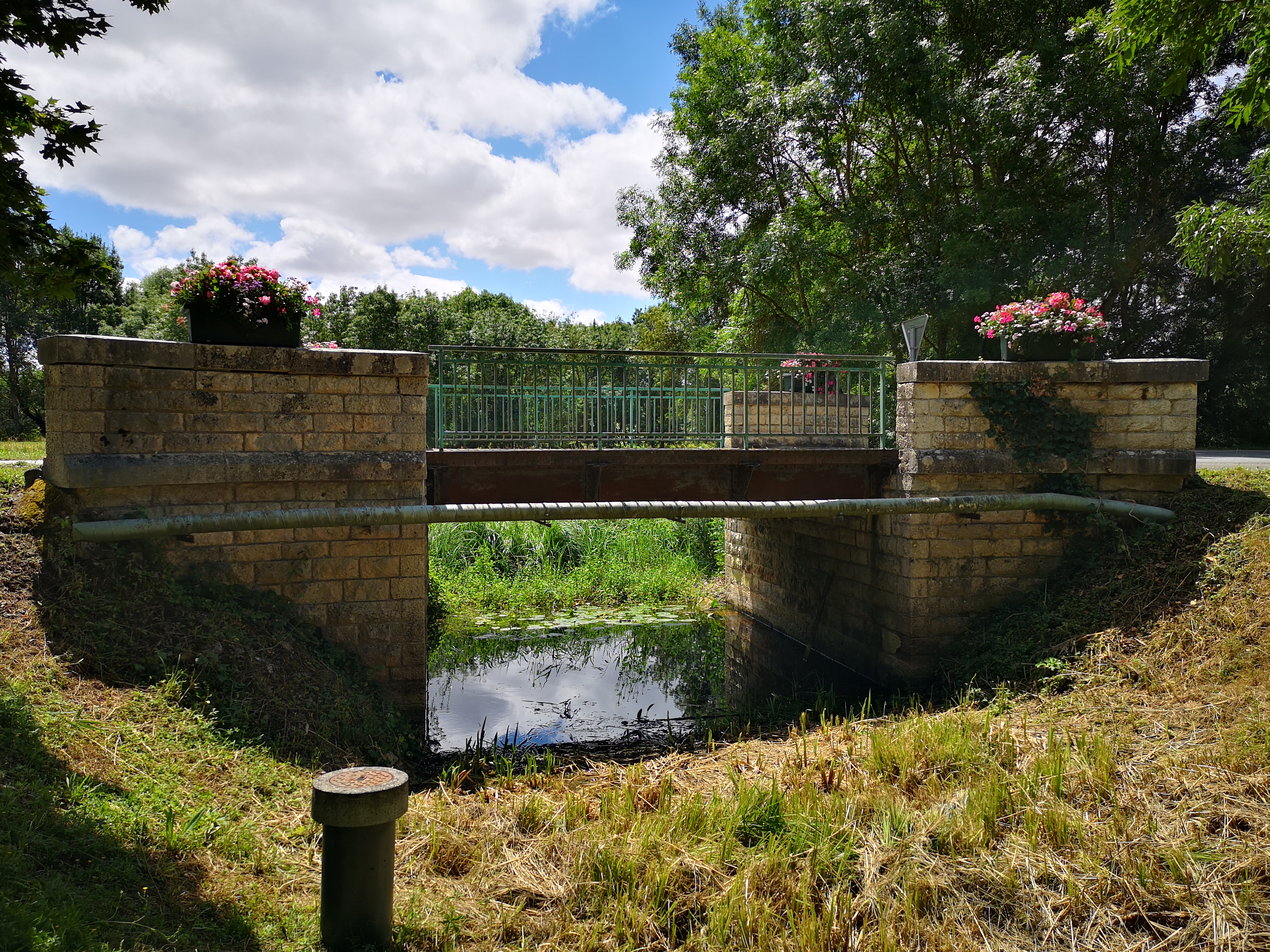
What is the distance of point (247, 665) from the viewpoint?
5938 mm

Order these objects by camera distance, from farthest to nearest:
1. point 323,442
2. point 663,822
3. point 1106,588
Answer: point 1106,588
point 323,442
point 663,822

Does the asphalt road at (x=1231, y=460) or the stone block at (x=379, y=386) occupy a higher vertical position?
the stone block at (x=379, y=386)

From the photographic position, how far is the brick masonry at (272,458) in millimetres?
6148

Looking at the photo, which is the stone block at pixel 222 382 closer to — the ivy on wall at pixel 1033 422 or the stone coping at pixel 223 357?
the stone coping at pixel 223 357

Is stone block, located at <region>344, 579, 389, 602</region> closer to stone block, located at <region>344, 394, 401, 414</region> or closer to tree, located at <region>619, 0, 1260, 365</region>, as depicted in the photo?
stone block, located at <region>344, 394, 401, 414</region>

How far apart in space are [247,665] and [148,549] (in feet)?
4.27

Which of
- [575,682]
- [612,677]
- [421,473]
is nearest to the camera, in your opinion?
[421,473]

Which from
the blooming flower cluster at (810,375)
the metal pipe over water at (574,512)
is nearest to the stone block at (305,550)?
the metal pipe over water at (574,512)

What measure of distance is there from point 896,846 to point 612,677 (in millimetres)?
6015

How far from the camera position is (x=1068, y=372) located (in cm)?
851

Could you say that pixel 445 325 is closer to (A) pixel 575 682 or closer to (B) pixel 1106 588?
(A) pixel 575 682

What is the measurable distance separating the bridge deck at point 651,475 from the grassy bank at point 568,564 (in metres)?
4.49

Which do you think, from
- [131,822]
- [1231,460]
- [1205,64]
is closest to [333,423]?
[131,822]

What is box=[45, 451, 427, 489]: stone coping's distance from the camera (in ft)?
19.9
